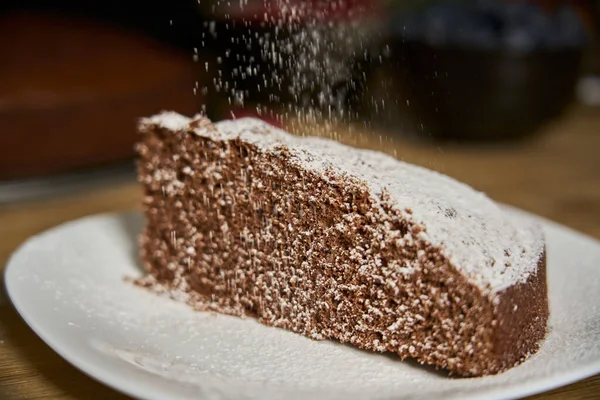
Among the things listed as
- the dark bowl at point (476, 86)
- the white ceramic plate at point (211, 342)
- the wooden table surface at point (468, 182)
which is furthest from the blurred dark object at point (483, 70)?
the white ceramic plate at point (211, 342)

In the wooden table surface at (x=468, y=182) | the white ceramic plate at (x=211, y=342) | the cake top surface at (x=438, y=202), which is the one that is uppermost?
the cake top surface at (x=438, y=202)

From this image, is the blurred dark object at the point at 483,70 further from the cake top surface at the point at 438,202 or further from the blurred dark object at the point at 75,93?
the cake top surface at the point at 438,202

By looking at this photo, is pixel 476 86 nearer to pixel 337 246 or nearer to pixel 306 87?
pixel 306 87

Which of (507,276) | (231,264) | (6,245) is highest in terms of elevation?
(507,276)

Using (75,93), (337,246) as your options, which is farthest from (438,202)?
(75,93)

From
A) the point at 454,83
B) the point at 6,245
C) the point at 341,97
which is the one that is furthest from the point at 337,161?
the point at 454,83

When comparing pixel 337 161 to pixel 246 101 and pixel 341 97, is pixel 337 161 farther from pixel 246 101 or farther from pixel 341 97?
pixel 246 101
